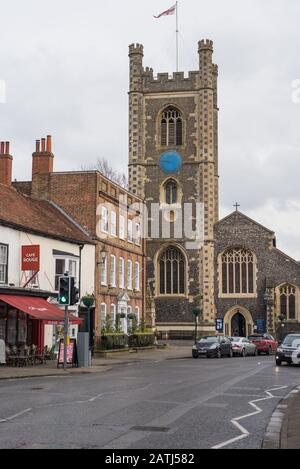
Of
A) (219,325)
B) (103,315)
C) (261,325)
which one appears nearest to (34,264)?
(103,315)

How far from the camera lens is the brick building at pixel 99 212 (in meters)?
38.5

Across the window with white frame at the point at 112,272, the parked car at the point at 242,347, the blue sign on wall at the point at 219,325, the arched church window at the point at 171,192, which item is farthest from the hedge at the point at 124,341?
the arched church window at the point at 171,192

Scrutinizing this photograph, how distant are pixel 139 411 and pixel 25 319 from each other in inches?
694

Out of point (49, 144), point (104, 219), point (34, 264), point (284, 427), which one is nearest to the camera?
point (284, 427)

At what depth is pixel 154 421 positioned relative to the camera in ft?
39.2

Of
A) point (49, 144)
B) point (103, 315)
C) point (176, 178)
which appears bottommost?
point (103, 315)

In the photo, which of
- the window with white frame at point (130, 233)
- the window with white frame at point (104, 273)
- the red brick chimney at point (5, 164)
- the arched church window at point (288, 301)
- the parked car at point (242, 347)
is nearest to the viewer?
Result: the red brick chimney at point (5, 164)

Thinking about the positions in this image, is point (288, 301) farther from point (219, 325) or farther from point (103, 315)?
point (103, 315)

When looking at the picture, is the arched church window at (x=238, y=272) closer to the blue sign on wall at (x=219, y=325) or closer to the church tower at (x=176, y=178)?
the blue sign on wall at (x=219, y=325)

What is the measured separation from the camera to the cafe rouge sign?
28953mm

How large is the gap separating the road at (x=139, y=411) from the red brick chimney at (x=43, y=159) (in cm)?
1983

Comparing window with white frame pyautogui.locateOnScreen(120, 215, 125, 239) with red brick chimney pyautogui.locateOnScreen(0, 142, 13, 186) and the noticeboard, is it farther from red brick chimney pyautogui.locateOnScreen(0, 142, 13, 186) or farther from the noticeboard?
the noticeboard

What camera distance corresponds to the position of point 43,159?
3994cm
